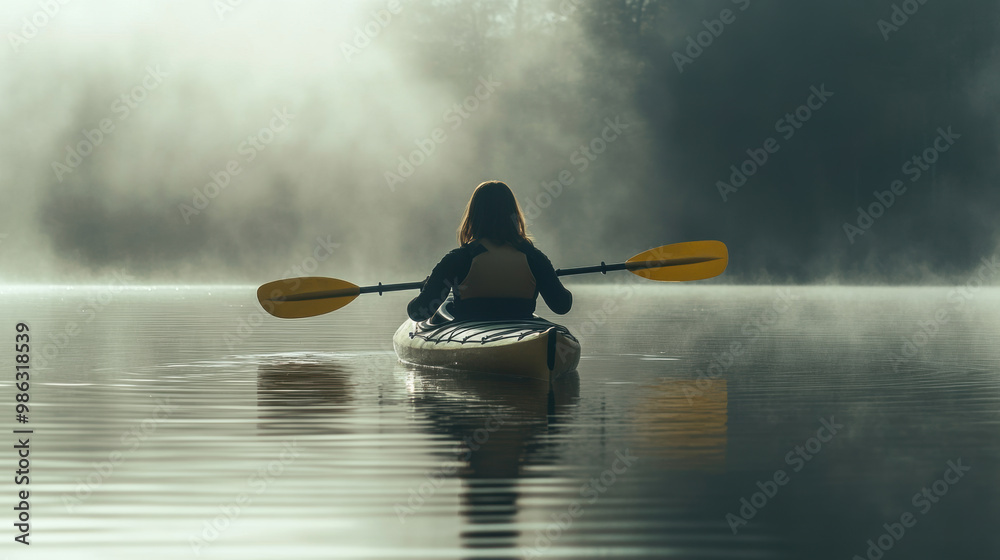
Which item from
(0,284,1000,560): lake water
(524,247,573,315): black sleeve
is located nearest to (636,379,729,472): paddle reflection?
(0,284,1000,560): lake water

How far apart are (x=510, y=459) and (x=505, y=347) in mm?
3778

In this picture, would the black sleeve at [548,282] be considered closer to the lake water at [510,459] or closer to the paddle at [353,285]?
the lake water at [510,459]

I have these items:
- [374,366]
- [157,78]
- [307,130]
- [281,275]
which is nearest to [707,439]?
[374,366]

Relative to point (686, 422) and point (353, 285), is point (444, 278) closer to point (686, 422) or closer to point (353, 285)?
point (353, 285)

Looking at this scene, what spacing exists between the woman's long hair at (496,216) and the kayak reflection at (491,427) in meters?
1.23

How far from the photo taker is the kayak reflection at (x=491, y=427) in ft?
13.3

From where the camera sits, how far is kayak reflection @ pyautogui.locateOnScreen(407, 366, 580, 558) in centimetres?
404

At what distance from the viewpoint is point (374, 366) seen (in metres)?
10.7

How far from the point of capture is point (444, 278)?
30.7 ft

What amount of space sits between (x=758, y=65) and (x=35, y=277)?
146 feet

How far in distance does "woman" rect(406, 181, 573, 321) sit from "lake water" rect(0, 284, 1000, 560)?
72 centimetres

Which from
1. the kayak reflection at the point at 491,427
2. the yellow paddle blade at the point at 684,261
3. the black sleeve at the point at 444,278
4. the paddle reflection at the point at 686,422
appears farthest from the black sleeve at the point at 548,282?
the yellow paddle blade at the point at 684,261

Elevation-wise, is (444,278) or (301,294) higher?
(301,294)

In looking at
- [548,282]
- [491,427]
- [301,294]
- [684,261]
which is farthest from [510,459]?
[301,294]
